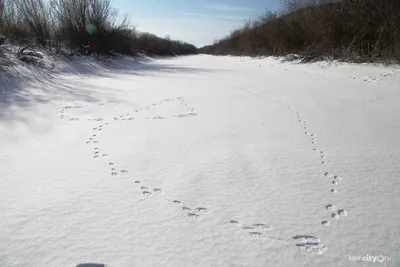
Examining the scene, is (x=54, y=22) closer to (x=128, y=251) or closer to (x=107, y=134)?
(x=107, y=134)

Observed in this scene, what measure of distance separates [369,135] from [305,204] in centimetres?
119

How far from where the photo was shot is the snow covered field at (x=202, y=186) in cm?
94

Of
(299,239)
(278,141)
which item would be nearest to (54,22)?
(278,141)

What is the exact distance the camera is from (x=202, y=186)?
139 centimetres

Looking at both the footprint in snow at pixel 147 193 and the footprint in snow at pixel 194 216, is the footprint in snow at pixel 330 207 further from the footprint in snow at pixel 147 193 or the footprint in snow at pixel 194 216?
the footprint in snow at pixel 147 193

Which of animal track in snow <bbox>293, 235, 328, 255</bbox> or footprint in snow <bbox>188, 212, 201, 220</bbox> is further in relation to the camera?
footprint in snow <bbox>188, 212, 201, 220</bbox>

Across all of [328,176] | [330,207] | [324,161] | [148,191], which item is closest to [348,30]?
[324,161]

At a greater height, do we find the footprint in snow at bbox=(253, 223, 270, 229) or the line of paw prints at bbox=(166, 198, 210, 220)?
the line of paw prints at bbox=(166, 198, 210, 220)

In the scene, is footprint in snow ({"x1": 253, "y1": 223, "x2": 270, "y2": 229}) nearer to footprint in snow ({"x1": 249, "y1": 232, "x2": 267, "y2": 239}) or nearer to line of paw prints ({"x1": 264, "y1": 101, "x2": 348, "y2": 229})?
footprint in snow ({"x1": 249, "y1": 232, "x2": 267, "y2": 239})

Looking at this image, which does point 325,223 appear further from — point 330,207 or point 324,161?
point 324,161

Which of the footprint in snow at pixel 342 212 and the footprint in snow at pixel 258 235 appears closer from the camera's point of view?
the footprint in snow at pixel 258 235

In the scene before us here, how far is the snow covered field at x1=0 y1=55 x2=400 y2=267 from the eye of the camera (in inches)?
37.0

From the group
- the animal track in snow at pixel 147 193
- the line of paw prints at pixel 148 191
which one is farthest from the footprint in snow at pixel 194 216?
the animal track in snow at pixel 147 193

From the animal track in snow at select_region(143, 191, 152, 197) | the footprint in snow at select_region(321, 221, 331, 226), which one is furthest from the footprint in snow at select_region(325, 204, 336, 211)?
the animal track in snow at select_region(143, 191, 152, 197)
